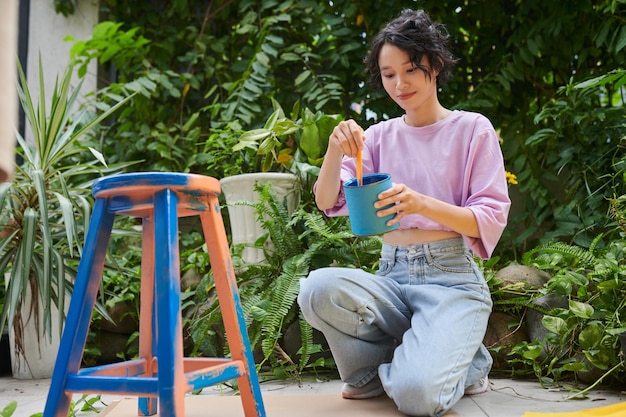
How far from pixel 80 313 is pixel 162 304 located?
0.24 meters

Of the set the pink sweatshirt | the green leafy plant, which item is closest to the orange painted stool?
the pink sweatshirt

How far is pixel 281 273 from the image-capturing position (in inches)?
108

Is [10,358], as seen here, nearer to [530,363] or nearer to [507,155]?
[530,363]

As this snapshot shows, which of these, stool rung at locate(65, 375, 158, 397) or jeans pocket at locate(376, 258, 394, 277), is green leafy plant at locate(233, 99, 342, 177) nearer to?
jeans pocket at locate(376, 258, 394, 277)

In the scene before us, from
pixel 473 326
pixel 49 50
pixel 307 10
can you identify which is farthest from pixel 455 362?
pixel 49 50

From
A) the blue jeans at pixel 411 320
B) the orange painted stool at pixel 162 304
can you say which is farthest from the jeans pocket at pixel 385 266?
the orange painted stool at pixel 162 304

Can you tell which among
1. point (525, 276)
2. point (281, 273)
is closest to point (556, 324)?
point (525, 276)

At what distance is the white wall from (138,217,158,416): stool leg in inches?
103

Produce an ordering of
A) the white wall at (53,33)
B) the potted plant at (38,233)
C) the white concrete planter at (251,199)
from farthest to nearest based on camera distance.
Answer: the white wall at (53,33) → the white concrete planter at (251,199) → the potted plant at (38,233)

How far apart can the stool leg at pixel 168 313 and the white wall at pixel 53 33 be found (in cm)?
297

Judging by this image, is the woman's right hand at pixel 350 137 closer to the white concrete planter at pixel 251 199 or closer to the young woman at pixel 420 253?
the young woman at pixel 420 253

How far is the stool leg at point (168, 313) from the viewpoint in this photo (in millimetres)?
1362

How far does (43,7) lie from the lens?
4.16m

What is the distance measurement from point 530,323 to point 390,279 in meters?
0.77
